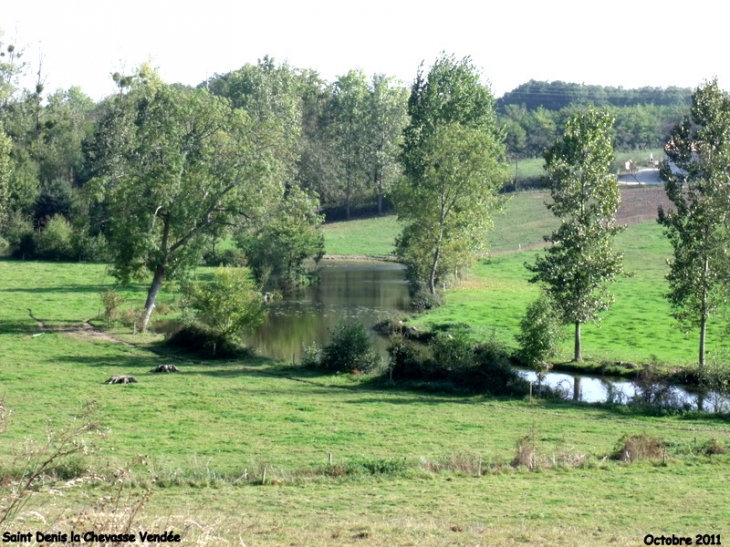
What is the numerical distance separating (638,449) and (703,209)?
750 inches

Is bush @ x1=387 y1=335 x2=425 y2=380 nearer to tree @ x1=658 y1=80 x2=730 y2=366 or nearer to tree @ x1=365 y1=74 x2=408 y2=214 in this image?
tree @ x1=658 y1=80 x2=730 y2=366

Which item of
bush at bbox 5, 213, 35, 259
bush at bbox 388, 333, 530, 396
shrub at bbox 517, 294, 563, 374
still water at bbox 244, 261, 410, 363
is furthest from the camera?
bush at bbox 5, 213, 35, 259

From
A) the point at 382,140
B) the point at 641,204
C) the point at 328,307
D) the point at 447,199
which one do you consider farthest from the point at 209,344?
the point at 382,140

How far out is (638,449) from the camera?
24859mm

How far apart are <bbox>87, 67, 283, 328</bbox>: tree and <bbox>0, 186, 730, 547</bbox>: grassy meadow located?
5.02 metres

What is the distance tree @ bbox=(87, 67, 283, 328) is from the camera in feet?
161

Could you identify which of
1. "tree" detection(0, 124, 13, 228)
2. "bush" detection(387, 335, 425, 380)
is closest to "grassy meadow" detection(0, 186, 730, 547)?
"bush" detection(387, 335, 425, 380)

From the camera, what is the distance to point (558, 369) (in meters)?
41.6

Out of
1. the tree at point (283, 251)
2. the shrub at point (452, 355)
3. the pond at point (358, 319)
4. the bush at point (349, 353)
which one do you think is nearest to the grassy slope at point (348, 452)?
the bush at point (349, 353)

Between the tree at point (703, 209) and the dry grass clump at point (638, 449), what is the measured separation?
1577 cm

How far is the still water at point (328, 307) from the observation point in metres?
49.0

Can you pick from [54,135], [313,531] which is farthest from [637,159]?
[313,531]

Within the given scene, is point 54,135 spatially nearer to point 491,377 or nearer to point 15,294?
point 15,294

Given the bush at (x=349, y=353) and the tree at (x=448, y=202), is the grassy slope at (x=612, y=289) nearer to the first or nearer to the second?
the tree at (x=448, y=202)
